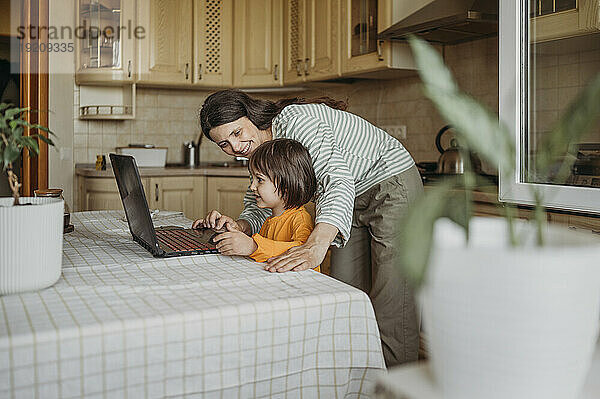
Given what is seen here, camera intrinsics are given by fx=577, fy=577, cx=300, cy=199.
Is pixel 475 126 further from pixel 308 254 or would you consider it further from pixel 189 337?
pixel 308 254

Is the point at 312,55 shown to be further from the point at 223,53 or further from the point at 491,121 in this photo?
the point at 491,121

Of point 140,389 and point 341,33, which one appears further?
point 341,33

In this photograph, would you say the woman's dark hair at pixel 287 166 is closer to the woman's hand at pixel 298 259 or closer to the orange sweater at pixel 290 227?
the orange sweater at pixel 290 227

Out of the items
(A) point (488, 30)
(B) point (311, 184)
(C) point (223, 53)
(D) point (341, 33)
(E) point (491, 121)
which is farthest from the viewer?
(C) point (223, 53)

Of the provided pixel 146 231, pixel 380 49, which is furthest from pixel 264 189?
pixel 380 49

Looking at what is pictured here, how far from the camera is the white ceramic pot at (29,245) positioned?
3.26 feet

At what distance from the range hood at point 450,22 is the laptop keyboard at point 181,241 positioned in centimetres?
162

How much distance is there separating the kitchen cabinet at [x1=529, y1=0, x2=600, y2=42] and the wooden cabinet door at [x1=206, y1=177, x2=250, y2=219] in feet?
8.04

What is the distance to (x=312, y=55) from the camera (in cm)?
385

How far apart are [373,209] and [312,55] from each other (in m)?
2.18

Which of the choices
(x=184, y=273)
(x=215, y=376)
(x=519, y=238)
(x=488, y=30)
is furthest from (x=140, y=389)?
(x=488, y=30)

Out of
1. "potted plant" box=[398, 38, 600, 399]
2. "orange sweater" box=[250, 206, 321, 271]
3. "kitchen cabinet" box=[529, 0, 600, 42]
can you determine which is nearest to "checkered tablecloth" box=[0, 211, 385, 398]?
"orange sweater" box=[250, 206, 321, 271]

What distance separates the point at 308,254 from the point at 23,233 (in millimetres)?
577

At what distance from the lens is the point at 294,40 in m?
4.08
